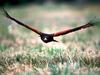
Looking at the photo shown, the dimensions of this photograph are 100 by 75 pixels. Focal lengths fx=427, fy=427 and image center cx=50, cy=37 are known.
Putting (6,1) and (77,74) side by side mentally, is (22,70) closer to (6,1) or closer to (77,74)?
(77,74)

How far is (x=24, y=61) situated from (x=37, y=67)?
40 centimetres

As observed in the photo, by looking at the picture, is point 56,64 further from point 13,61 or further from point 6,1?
point 6,1

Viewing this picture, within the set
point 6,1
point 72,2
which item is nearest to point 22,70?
point 6,1

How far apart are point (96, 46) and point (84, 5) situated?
1238cm

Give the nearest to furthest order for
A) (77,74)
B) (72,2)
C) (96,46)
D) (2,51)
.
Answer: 1. (77,74)
2. (2,51)
3. (96,46)
4. (72,2)

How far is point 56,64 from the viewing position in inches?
227

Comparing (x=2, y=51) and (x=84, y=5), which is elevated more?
(x=2, y=51)

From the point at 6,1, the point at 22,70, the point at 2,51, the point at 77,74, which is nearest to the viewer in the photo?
the point at 77,74

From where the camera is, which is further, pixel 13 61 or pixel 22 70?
pixel 13 61

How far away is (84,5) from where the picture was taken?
19812 mm

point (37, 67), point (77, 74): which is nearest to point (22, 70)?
point (37, 67)

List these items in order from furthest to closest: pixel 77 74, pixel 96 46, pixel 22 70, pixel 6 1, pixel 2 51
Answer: pixel 6 1, pixel 96 46, pixel 2 51, pixel 22 70, pixel 77 74

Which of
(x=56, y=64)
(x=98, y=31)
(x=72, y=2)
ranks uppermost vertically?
(x=56, y=64)

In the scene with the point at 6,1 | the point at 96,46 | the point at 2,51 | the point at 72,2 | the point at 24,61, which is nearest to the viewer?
the point at 24,61
